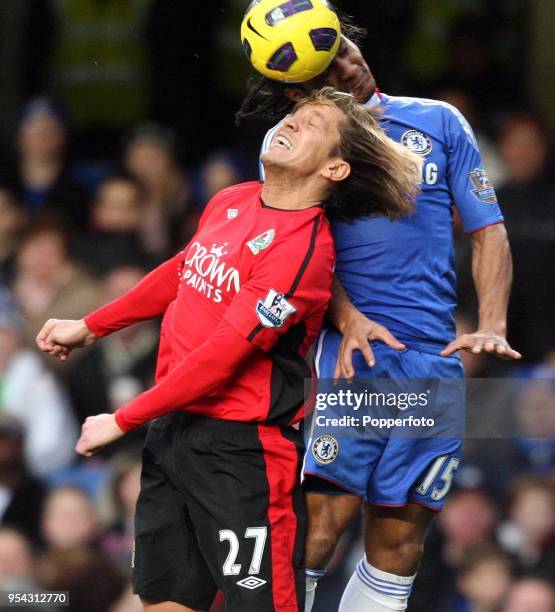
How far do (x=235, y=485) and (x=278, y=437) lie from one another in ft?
0.53

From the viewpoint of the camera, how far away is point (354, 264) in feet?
12.6

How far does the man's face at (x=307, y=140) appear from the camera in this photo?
3.50 metres

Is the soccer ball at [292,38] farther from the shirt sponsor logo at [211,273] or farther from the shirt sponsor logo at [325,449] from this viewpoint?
Result: the shirt sponsor logo at [325,449]

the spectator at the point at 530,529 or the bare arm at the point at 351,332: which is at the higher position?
the bare arm at the point at 351,332

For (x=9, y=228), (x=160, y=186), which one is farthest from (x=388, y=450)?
(x=9, y=228)

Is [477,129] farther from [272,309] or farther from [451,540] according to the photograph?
[272,309]

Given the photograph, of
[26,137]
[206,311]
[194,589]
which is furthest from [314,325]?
[26,137]

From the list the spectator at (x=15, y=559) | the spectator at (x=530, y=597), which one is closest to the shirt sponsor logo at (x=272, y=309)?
the spectator at (x=530, y=597)

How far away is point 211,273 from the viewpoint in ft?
11.6

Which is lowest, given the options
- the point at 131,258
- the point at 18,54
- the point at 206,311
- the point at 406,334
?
the point at 131,258

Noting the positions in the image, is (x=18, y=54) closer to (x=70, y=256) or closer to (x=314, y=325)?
(x=70, y=256)

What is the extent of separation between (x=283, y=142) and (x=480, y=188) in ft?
2.12

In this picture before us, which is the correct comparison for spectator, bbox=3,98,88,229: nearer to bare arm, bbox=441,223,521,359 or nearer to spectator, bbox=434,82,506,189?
spectator, bbox=434,82,506,189

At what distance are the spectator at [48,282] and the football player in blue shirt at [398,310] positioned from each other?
2360 mm
